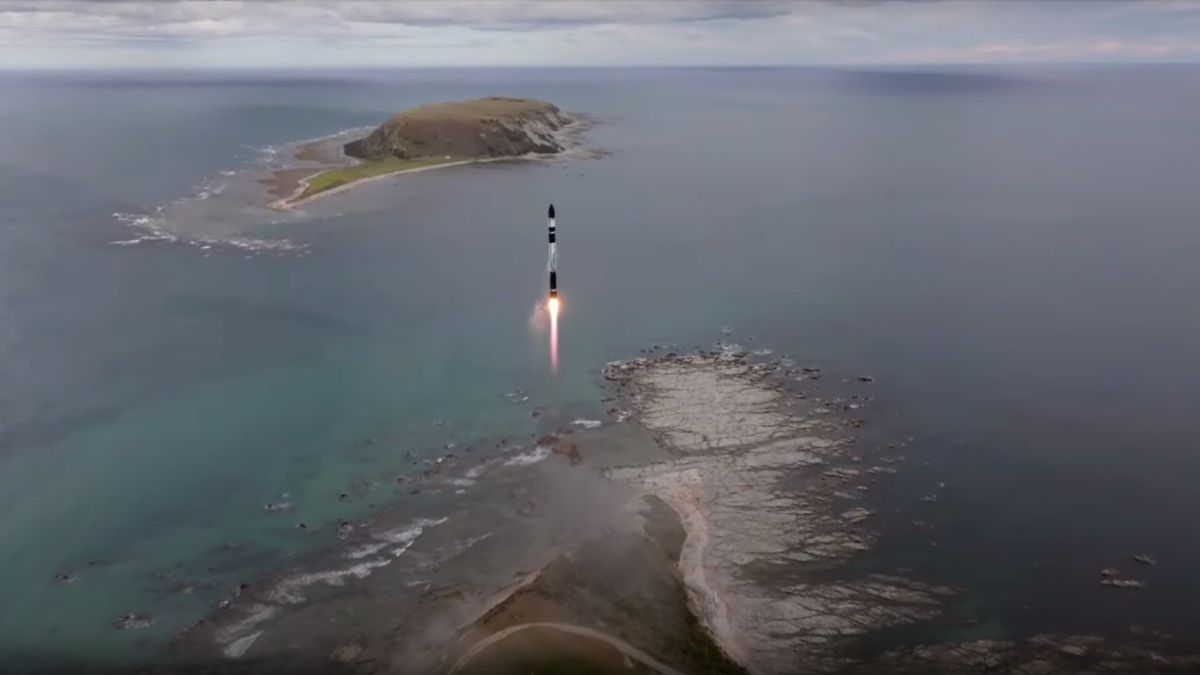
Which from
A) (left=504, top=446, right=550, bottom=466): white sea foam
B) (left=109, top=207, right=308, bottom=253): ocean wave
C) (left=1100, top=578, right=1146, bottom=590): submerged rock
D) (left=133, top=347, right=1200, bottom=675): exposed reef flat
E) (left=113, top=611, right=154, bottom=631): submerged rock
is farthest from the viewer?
(left=109, top=207, right=308, bottom=253): ocean wave

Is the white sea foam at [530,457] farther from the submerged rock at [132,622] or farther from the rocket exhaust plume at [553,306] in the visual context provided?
the submerged rock at [132,622]

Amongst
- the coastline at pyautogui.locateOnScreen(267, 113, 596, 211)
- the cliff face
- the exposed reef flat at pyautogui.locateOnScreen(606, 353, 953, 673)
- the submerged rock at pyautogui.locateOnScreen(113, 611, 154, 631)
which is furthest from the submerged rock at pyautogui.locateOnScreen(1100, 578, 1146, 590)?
the cliff face

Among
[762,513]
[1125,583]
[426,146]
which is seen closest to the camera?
[1125,583]

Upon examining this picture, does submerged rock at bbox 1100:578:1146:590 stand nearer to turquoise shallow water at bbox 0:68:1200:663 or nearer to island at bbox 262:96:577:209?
A: turquoise shallow water at bbox 0:68:1200:663

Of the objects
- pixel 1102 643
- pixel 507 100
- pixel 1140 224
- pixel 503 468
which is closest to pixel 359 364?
pixel 503 468

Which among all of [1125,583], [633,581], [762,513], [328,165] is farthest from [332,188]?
[1125,583]

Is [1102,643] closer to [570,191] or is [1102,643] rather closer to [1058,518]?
[1058,518]

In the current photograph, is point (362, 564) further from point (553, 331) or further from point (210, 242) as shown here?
point (210, 242)
